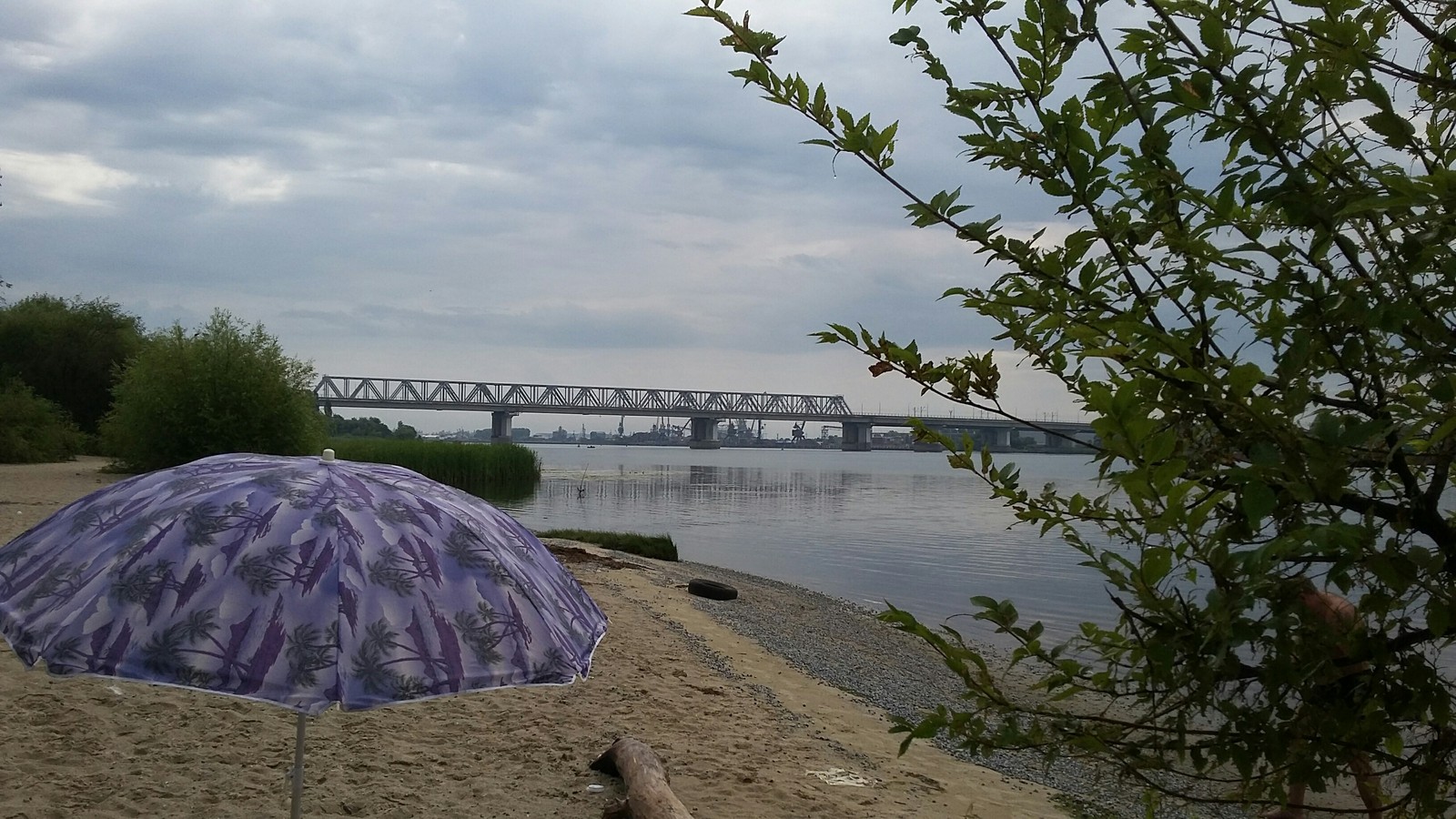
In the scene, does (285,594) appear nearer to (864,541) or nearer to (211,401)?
(211,401)

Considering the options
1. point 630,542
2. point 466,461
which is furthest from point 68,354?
point 630,542

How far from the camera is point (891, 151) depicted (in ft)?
6.40

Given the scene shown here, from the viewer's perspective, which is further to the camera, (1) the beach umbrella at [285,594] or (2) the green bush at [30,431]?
(2) the green bush at [30,431]

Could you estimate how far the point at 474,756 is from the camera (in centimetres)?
663

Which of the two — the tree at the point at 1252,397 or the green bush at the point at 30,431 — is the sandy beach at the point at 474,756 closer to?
the tree at the point at 1252,397

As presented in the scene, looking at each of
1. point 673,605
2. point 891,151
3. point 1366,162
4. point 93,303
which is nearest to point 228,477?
point 891,151

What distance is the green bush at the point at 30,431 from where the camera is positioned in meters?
34.0

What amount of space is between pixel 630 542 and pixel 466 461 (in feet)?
77.6

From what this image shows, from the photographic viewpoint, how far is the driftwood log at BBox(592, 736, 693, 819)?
17.5 feet

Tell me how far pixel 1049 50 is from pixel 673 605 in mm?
13859

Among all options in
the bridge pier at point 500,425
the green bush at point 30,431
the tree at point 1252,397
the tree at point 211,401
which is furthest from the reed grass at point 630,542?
the bridge pier at point 500,425

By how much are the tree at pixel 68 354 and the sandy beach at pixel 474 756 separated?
137 ft

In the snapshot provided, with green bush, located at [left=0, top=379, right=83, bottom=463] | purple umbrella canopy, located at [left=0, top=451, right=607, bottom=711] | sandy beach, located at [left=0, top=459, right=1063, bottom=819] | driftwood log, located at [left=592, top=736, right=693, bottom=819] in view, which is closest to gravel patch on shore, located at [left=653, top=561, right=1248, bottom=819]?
sandy beach, located at [left=0, top=459, right=1063, bottom=819]

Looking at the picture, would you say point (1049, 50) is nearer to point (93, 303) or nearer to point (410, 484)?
point (410, 484)
